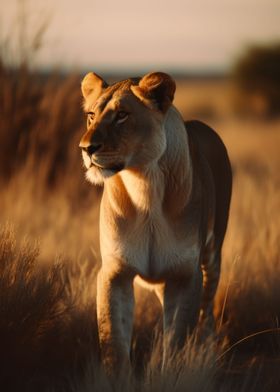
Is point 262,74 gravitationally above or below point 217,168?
below

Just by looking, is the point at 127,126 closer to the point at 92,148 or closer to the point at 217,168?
the point at 92,148

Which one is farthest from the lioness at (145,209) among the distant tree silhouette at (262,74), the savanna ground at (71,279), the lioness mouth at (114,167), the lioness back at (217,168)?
the distant tree silhouette at (262,74)

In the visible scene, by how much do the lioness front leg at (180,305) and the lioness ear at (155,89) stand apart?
2.82ft

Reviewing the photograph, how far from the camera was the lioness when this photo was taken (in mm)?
3674

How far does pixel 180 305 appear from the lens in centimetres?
402

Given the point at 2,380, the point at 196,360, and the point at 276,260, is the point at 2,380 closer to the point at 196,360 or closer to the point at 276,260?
the point at 196,360

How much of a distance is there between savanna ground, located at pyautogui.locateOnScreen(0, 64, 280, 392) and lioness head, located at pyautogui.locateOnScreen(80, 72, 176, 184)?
774mm

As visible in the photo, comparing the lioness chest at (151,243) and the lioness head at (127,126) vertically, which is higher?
the lioness head at (127,126)

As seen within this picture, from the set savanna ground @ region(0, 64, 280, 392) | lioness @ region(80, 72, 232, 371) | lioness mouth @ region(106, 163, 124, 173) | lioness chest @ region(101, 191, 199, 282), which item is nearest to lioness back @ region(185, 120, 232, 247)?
savanna ground @ region(0, 64, 280, 392)

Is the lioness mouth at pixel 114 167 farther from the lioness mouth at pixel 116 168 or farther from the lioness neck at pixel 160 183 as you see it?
the lioness neck at pixel 160 183

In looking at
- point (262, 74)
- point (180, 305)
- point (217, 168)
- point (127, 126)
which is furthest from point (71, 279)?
point (262, 74)

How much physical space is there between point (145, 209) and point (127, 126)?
1.51 feet

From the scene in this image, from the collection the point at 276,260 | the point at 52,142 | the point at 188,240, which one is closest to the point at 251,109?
the point at 52,142

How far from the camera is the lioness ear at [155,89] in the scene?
3754 millimetres
